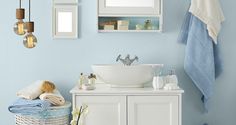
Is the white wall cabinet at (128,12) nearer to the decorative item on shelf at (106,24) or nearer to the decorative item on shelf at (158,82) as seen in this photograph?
the decorative item on shelf at (106,24)

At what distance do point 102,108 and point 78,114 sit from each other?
198mm

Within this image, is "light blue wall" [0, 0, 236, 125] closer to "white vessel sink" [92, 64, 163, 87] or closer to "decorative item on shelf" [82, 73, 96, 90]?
"decorative item on shelf" [82, 73, 96, 90]

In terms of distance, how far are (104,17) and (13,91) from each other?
1.01 metres

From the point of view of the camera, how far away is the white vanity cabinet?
281 centimetres

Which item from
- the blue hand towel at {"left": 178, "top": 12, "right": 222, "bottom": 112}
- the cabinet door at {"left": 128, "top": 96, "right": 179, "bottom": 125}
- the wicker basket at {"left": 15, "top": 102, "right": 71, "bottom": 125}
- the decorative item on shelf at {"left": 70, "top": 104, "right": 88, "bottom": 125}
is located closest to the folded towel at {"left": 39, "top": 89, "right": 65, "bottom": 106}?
the wicker basket at {"left": 15, "top": 102, "right": 71, "bottom": 125}

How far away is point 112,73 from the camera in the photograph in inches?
113

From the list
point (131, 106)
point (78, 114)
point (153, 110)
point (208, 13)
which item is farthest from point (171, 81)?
point (78, 114)

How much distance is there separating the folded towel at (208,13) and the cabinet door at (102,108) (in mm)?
912

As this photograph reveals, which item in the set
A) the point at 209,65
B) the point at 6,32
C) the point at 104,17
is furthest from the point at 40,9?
the point at 209,65

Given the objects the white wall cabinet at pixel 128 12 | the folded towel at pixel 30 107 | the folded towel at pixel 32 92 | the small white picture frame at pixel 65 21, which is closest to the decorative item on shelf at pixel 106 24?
the white wall cabinet at pixel 128 12

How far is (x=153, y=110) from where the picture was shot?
283 cm

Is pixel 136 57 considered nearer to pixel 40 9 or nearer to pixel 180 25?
pixel 180 25

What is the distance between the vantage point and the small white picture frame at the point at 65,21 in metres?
3.16

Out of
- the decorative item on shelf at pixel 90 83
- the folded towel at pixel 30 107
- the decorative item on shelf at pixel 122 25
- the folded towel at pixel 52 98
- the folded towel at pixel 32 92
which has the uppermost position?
the decorative item on shelf at pixel 122 25
